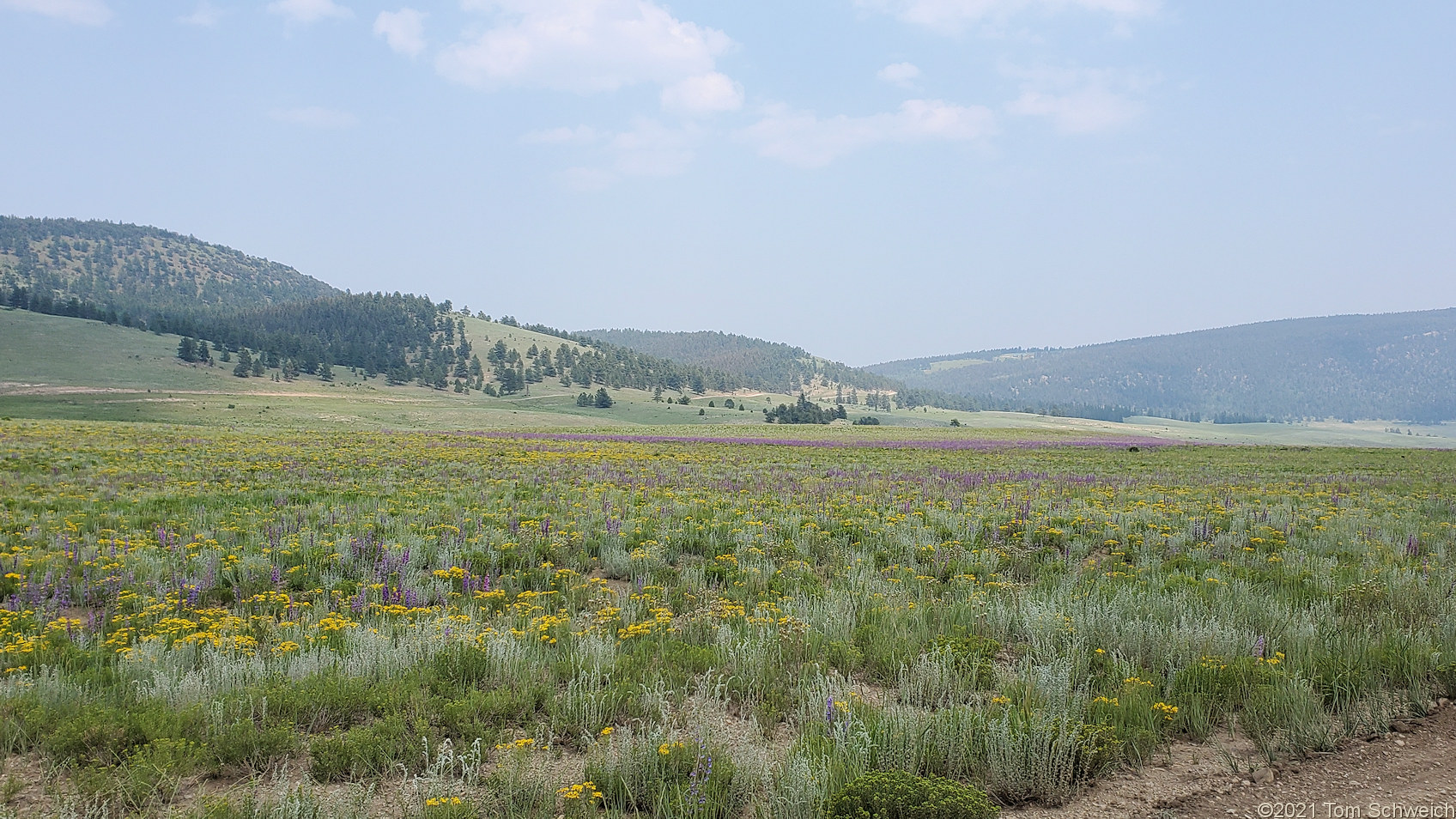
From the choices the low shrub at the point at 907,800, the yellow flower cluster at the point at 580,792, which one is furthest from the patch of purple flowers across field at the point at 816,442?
the yellow flower cluster at the point at 580,792

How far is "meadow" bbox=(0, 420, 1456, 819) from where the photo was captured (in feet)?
12.5

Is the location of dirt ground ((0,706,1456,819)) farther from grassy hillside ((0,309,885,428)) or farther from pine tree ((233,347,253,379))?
pine tree ((233,347,253,379))

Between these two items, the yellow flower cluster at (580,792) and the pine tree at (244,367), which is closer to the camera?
the yellow flower cluster at (580,792)

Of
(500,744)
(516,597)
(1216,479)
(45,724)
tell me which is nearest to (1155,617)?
(500,744)

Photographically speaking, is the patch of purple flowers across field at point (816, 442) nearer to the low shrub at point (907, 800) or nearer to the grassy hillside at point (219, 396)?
the grassy hillside at point (219, 396)

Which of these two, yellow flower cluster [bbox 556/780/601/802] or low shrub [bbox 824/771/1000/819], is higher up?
low shrub [bbox 824/771/1000/819]

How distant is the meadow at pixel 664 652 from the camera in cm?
381

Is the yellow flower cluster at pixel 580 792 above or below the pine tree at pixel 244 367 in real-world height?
below

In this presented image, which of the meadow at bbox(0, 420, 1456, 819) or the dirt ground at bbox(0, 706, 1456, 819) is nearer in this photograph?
the dirt ground at bbox(0, 706, 1456, 819)

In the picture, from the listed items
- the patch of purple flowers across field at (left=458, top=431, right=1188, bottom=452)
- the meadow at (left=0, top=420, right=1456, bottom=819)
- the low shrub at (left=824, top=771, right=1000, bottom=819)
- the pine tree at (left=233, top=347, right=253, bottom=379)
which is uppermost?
the pine tree at (left=233, top=347, right=253, bottom=379)

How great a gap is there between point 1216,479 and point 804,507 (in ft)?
57.1

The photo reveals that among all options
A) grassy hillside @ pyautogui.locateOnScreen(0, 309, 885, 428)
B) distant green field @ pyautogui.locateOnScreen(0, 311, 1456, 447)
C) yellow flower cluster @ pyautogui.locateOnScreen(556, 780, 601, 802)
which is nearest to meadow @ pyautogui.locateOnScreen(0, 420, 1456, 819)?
yellow flower cluster @ pyautogui.locateOnScreen(556, 780, 601, 802)

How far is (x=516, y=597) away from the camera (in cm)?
770

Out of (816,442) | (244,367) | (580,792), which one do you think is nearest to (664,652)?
(580,792)
